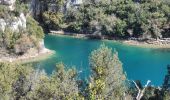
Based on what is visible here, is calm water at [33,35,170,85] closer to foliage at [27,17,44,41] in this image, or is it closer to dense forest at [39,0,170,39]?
foliage at [27,17,44,41]

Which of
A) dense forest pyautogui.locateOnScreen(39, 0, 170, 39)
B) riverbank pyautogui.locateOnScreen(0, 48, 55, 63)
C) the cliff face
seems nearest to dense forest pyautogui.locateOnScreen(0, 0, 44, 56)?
the cliff face

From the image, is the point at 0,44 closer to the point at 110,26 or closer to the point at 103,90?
the point at 110,26

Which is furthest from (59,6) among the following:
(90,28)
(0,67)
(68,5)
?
(0,67)

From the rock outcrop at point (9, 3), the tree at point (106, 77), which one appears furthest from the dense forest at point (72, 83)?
the rock outcrop at point (9, 3)

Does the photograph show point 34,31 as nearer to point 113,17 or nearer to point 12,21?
point 12,21

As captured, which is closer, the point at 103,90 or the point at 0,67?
the point at 103,90
